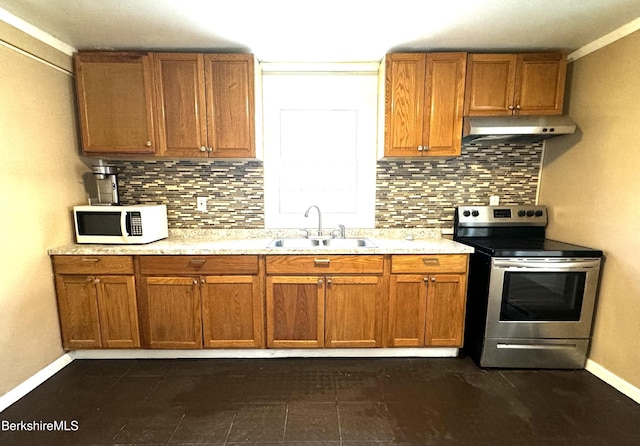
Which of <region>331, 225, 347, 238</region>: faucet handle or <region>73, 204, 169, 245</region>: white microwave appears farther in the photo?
<region>331, 225, 347, 238</region>: faucet handle

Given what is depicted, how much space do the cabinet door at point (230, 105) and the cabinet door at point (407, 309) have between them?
1475 mm

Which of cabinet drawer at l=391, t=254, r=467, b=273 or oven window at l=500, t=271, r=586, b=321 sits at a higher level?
cabinet drawer at l=391, t=254, r=467, b=273

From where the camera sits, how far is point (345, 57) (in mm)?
2271

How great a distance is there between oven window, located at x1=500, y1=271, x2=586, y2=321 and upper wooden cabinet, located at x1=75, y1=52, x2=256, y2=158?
6.94ft

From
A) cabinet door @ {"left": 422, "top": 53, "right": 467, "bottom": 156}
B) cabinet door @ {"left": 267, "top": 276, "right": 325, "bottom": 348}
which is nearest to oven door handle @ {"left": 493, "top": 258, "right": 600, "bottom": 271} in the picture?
cabinet door @ {"left": 422, "top": 53, "right": 467, "bottom": 156}

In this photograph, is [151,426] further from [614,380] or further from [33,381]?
[614,380]

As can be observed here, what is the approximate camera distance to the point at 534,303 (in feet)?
6.63

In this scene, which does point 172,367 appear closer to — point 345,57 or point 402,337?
point 402,337

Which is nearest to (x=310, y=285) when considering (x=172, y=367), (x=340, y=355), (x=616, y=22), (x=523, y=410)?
(x=340, y=355)

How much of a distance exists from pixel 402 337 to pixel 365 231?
91 cm

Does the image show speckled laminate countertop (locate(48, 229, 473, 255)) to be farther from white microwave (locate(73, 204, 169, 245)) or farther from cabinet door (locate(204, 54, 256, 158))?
cabinet door (locate(204, 54, 256, 158))

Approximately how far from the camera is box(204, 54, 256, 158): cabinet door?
212cm

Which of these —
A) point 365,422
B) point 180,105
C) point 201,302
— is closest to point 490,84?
point 180,105

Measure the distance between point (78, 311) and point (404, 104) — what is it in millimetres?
2798
